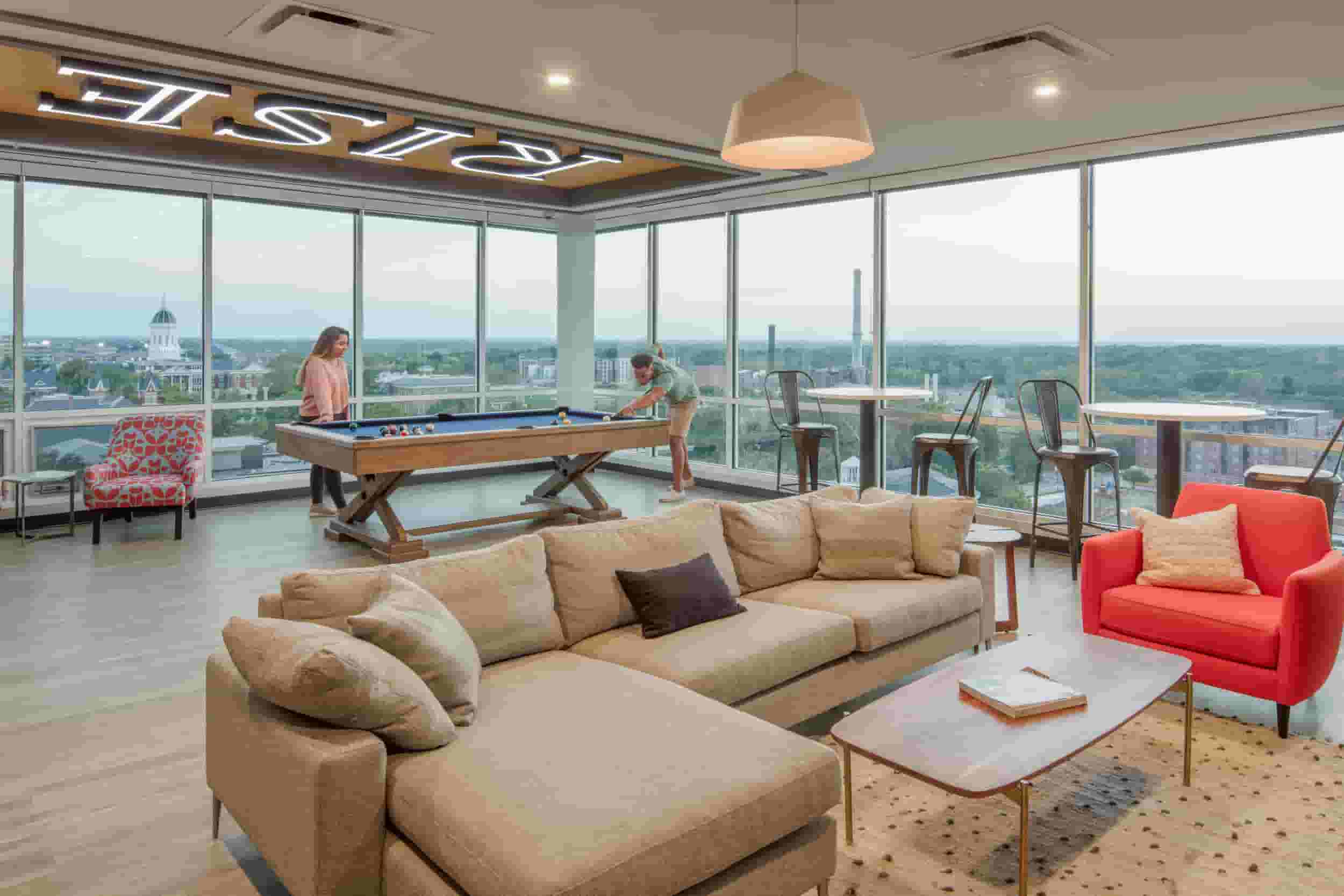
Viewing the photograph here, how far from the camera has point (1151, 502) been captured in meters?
6.21

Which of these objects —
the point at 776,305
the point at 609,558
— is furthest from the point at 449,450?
the point at 776,305

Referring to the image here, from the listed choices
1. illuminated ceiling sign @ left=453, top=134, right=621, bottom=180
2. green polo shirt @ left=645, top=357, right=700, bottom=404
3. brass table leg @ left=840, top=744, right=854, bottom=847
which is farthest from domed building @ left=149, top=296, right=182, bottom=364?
brass table leg @ left=840, top=744, right=854, bottom=847

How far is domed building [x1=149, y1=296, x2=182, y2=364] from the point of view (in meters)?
7.77

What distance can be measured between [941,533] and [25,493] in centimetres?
675

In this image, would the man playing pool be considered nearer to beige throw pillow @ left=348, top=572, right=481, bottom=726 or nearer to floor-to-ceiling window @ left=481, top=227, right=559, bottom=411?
floor-to-ceiling window @ left=481, top=227, right=559, bottom=411

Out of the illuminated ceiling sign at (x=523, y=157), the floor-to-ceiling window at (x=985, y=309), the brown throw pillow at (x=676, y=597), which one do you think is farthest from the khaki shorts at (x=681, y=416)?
the brown throw pillow at (x=676, y=597)

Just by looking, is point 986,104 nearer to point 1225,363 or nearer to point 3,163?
point 1225,363

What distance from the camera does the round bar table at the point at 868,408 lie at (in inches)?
252

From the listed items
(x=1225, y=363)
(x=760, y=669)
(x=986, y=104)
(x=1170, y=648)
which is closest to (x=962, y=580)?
(x=1170, y=648)

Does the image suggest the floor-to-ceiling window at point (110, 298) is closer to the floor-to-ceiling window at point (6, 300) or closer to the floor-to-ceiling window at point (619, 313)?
the floor-to-ceiling window at point (6, 300)

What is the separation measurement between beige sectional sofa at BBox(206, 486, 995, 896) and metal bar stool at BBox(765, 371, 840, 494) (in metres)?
3.89

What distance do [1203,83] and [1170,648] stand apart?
2884 mm

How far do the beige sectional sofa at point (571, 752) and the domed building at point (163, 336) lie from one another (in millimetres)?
6094

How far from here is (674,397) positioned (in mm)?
8305
